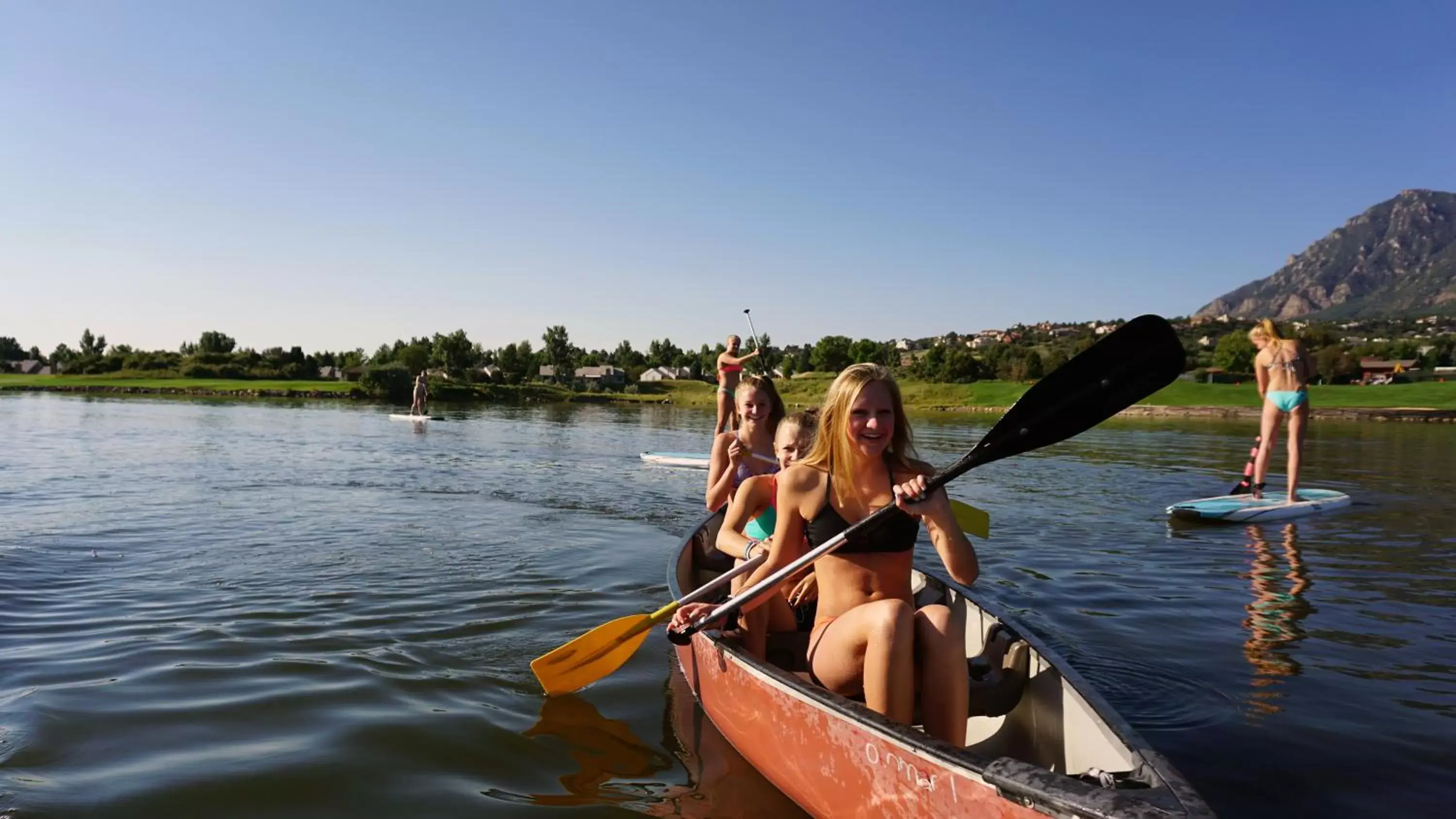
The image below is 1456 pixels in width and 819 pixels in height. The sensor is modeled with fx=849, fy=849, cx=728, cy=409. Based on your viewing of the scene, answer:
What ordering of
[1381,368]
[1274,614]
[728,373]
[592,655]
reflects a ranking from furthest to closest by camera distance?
[1381,368]
[728,373]
[1274,614]
[592,655]

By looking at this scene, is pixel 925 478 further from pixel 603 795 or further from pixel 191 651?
pixel 191 651

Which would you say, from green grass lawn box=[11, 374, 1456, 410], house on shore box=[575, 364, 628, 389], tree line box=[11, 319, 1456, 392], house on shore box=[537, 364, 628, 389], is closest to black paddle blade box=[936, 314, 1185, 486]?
green grass lawn box=[11, 374, 1456, 410]

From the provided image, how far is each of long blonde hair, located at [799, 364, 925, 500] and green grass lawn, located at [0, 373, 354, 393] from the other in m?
73.4

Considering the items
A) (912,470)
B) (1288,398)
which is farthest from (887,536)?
(1288,398)

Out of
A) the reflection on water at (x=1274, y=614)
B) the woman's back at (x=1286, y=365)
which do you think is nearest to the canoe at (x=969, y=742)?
the reflection on water at (x=1274, y=614)

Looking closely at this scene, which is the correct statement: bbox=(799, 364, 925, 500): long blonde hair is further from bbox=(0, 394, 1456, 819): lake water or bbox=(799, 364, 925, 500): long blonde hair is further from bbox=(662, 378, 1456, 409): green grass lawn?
bbox=(662, 378, 1456, 409): green grass lawn

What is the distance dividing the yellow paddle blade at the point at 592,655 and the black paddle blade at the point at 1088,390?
209cm

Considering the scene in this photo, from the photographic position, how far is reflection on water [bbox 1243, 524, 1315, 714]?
516cm

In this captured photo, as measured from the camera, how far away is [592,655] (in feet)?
16.0

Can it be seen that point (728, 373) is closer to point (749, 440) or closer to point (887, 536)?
point (749, 440)

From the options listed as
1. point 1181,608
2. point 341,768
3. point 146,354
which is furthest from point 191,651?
point 146,354

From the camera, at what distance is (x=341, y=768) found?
397 centimetres

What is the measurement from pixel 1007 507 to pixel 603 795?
34.1 ft

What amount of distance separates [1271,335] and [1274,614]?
599cm
